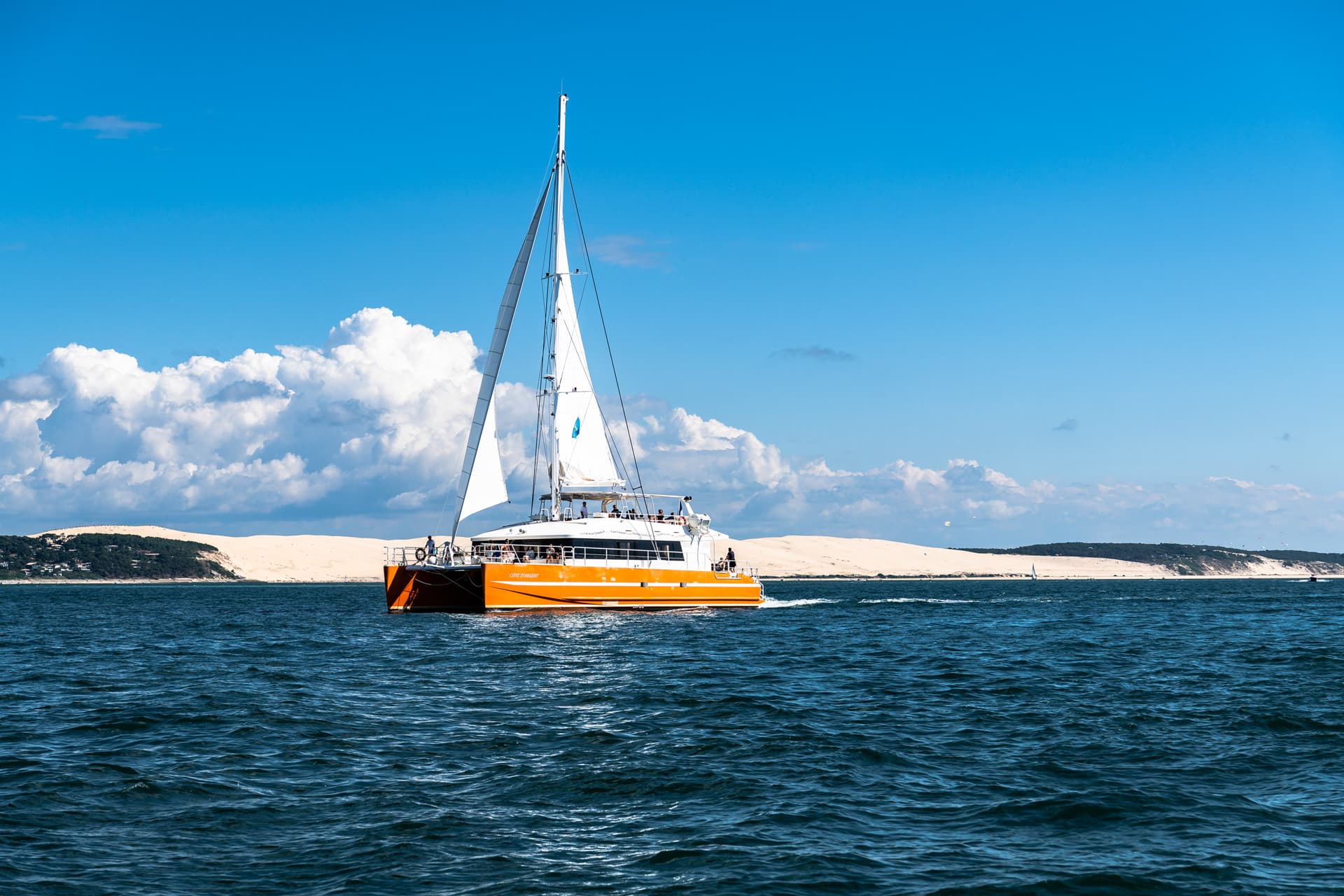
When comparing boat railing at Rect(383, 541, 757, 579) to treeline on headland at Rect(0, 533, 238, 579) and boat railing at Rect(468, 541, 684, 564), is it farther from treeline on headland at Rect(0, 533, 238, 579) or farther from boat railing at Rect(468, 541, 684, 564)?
treeline on headland at Rect(0, 533, 238, 579)

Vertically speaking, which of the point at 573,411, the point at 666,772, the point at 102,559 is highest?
the point at 573,411

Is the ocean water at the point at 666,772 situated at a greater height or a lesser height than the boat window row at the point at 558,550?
lesser

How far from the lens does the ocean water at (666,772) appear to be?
423 inches

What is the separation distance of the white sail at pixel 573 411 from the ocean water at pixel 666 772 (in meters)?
19.6

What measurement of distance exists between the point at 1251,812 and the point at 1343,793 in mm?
1825

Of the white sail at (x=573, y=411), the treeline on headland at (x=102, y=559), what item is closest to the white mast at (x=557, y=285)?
the white sail at (x=573, y=411)

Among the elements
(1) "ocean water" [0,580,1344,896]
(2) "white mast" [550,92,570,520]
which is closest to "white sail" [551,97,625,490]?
(2) "white mast" [550,92,570,520]

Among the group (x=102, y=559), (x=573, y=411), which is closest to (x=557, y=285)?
(x=573, y=411)

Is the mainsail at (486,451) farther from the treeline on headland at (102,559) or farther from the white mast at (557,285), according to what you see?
the treeline on headland at (102,559)

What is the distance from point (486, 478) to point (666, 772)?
105ft

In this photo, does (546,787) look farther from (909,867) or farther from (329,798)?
(909,867)

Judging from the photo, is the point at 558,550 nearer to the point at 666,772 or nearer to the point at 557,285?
the point at 557,285

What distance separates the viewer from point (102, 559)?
151875 millimetres

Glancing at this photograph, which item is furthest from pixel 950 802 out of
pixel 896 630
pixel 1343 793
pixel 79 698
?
pixel 896 630
